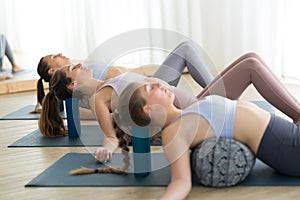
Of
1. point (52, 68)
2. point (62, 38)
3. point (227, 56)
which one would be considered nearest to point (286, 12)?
point (227, 56)

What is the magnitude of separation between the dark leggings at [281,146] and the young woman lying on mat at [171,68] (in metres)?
1.00

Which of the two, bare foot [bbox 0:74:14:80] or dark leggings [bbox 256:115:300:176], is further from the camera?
bare foot [bbox 0:74:14:80]

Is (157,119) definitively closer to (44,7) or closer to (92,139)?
(92,139)

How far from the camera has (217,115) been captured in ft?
6.12

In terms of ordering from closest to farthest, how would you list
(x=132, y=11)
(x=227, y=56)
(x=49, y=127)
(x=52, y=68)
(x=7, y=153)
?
(x=7, y=153) < (x=49, y=127) < (x=52, y=68) < (x=227, y=56) < (x=132, y=11)

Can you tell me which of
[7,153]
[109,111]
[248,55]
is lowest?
[7,153]

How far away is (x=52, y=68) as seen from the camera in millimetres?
3053

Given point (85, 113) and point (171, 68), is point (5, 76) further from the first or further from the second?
point (171, 68)

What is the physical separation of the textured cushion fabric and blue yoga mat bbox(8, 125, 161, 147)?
2.23 feet

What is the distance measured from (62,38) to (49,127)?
106 inches

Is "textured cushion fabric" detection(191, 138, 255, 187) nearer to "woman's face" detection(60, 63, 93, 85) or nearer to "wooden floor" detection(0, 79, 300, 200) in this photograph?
"wooden floor" detection(0, 79, 300, 200)

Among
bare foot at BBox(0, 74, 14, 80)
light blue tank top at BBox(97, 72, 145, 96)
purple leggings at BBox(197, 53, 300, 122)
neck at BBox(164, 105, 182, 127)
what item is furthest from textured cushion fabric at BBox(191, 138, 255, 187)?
bare foot at BBox(0, 74, 14, 80)

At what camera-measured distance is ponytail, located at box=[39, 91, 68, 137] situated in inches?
109

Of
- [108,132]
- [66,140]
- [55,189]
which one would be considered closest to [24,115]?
[66,140]
